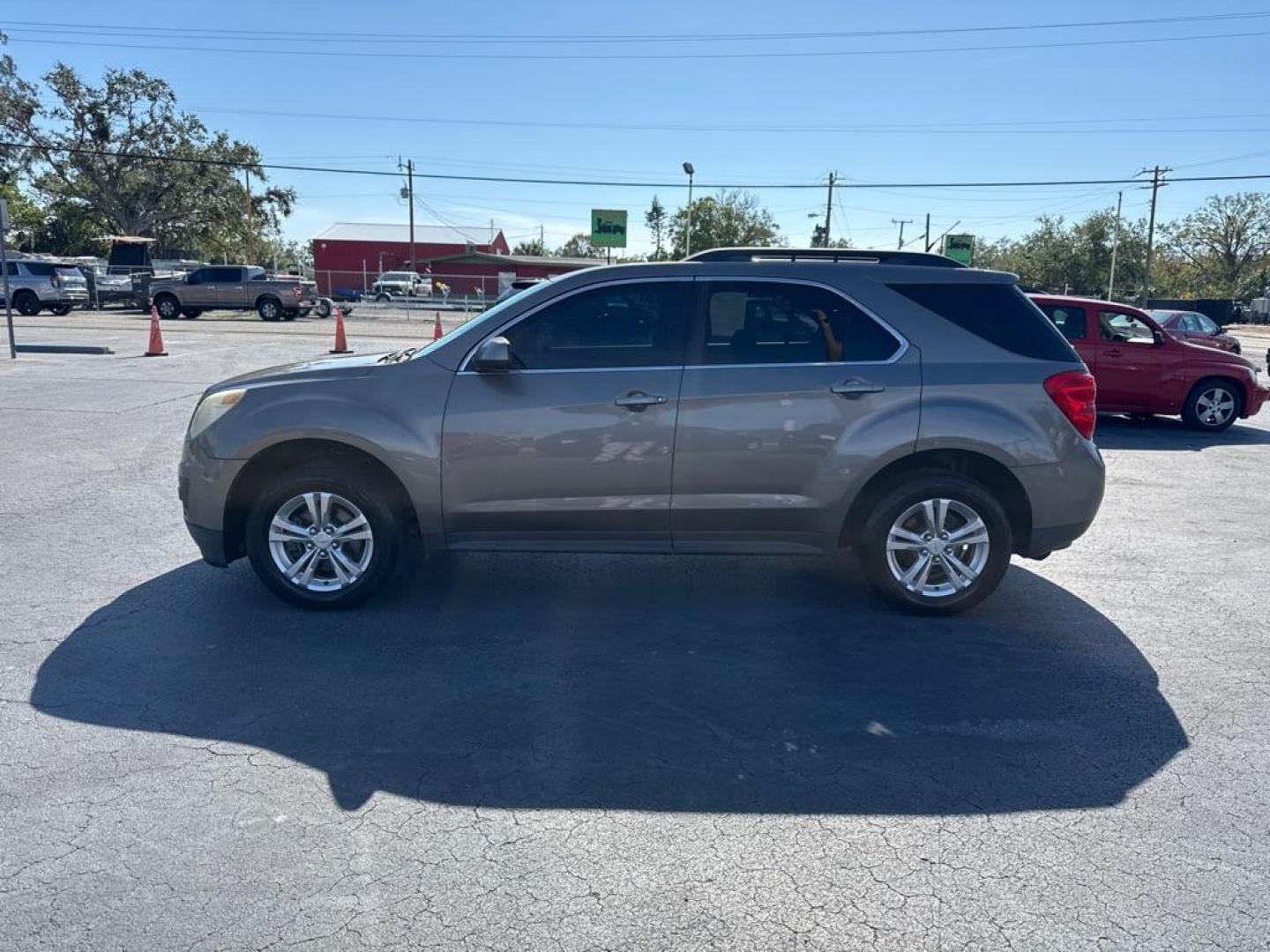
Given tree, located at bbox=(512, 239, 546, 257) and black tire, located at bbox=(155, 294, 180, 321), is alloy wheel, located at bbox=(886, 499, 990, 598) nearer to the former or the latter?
black tire, located at bbox=(155, 294, 180, 321)

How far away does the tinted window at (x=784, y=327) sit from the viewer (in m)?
5.21

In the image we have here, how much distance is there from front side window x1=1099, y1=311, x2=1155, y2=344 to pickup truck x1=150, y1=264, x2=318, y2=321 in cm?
2831

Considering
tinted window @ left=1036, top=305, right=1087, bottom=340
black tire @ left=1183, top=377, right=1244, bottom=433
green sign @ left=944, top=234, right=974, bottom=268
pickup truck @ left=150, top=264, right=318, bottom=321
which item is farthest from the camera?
green sign @ left=944, top=234, right=974, bottom=268

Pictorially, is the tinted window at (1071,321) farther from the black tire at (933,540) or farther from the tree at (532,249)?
the tree at (532,249)

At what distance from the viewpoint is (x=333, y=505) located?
17.2 ft

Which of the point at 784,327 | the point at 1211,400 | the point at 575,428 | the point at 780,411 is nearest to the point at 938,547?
the point at 780,411

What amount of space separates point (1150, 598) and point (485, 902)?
15.5 ft

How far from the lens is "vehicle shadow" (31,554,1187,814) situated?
3.63 metres

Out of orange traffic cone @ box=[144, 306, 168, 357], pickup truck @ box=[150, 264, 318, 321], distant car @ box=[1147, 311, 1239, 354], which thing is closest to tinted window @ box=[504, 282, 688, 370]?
orange traffic cone @ box=[144, 306, 168, 357]

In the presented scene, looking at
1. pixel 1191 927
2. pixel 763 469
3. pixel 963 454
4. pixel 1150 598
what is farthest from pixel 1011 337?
pixel 1191 927

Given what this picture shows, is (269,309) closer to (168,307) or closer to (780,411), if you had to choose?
(168,307)

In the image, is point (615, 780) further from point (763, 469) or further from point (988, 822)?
point (763, 469)

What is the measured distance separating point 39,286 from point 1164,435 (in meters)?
34.5

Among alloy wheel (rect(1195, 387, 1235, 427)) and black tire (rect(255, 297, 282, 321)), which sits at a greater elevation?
black tire (rect(255, 297, 282, 321))
